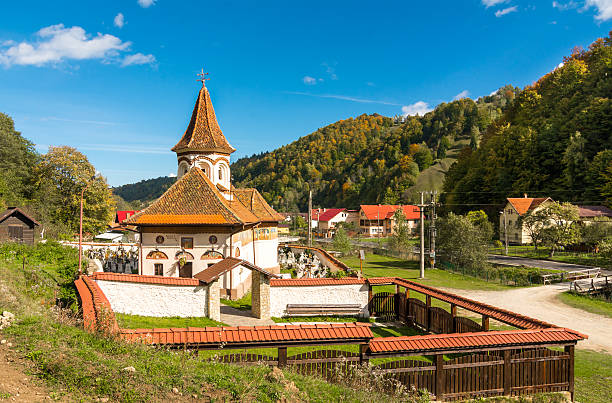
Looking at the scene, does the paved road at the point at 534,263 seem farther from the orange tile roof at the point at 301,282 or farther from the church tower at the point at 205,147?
the church tower at the point at 205,147

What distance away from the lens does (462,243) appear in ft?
109

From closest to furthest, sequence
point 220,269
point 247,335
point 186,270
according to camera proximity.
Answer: point 247,335
point 220,269
point 186,270

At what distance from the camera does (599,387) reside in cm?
998

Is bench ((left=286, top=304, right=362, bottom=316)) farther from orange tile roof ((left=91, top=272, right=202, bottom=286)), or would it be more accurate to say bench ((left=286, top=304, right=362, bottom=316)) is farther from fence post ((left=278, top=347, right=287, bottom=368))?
fence post ((left=278, top=347, right=287, bottom=368))

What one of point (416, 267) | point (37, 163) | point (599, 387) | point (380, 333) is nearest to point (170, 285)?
point (380, 333)

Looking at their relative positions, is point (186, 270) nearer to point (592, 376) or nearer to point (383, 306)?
point (383, 306)

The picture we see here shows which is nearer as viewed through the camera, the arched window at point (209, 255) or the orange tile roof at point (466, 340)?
the orange tile roof at point (466, 340)

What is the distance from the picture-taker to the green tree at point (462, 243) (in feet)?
105

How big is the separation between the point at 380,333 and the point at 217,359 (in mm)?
8140

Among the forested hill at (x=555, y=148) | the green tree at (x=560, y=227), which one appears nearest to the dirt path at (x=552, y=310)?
the green tree at (x=560, y=227)

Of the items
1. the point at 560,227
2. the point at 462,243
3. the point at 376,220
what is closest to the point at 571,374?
the point at 462,243

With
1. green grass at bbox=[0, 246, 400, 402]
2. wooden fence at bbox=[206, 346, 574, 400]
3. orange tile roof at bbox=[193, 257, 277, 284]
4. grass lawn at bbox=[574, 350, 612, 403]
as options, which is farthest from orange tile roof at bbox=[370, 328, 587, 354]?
orange tile roof at bbox=[193, 257, 277, 284]

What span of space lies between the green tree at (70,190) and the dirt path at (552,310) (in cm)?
3973

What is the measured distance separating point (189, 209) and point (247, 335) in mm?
12552
